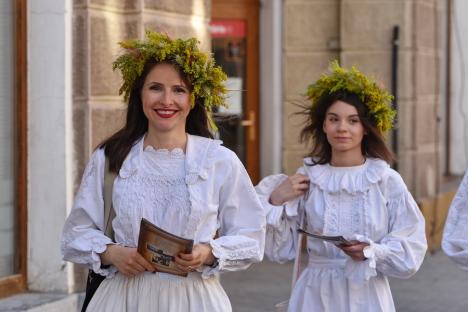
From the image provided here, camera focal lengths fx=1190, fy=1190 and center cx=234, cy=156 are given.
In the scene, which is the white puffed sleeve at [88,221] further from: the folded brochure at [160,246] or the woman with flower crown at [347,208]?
the woman with flower crown at [347,208]

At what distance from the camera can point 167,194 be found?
4398 millimetres

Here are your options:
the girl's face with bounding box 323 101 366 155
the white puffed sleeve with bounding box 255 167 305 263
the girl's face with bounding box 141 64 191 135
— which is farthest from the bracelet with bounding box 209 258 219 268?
the girl's face with bounding box 323 101 366 155

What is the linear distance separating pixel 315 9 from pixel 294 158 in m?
1.48

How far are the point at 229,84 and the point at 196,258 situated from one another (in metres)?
5.55

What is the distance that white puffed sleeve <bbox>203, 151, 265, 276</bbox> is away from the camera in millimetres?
4419

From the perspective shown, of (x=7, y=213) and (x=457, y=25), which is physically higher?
(x=457, y=25)

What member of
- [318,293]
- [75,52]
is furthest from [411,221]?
[75,52]

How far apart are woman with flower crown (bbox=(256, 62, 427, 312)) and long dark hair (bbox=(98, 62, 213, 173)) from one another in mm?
Answer: 1210

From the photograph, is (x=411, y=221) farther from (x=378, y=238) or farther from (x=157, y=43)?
(x=157, y=43)

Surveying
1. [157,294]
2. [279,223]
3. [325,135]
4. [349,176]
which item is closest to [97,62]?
[325,135]

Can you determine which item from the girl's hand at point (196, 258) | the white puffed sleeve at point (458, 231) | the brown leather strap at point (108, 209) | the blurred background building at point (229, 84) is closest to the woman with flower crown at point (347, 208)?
the white puffed sleeve at point (458, 231)

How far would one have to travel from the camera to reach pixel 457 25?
14.8 m

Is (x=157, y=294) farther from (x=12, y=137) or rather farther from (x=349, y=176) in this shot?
(x=12, y=137)

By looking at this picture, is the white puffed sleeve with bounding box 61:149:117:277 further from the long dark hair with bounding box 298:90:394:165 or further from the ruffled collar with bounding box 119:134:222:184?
the long dark hair with bounding box 298:90:394:165
